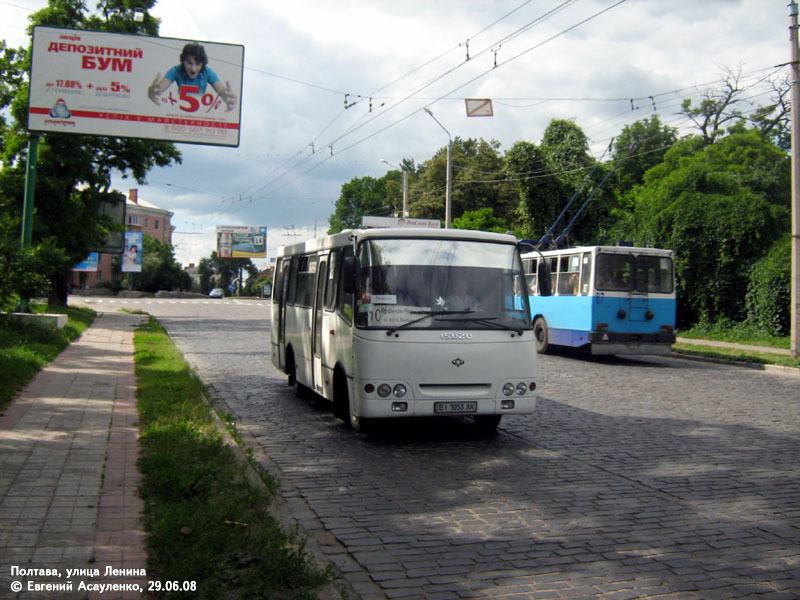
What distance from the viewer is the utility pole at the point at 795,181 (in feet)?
63.5

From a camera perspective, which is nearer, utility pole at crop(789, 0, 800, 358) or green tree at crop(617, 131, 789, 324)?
utility pole at crop(789, 0, 800, 358)

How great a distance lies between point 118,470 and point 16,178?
29.9 metres

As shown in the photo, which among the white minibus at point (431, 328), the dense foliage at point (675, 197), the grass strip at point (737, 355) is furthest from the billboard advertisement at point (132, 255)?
the white minibus at point (431, 328)

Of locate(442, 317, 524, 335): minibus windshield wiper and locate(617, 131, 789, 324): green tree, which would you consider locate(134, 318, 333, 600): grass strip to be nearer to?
locate(442, 317, 524, 335): minibus windshield wiper

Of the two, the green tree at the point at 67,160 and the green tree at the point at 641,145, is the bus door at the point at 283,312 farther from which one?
the green tree at the point at 641,145

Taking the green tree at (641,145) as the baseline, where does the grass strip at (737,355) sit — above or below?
below

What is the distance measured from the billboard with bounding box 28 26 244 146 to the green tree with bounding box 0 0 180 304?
11.7m

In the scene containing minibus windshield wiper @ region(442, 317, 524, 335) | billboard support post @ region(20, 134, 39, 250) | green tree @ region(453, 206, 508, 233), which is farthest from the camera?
green tree @ region(453, 206, 508, 233)

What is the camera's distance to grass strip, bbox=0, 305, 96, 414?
1165 centimetres

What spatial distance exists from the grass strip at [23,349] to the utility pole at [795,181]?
16.9 metres

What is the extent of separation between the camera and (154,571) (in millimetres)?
4465

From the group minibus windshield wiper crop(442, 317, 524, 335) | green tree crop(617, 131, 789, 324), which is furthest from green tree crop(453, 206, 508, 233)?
minibus windshield wiper crop(442, 317, 524, 335)

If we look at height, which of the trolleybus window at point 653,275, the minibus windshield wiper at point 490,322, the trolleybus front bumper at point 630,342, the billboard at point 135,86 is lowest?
the trolleybus front bumper at point 630,342

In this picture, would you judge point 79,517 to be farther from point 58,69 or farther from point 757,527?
point 58,69
